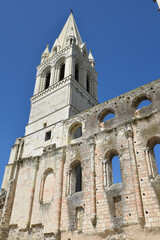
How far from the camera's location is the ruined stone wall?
11914mm

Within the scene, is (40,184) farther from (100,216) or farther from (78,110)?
(78,110)

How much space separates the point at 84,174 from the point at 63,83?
38.0 ft

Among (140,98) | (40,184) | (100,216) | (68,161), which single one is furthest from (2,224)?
(140,98)

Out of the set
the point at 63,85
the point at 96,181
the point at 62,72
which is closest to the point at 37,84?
the point at 62,72

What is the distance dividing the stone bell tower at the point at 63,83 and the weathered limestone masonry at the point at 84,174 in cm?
15

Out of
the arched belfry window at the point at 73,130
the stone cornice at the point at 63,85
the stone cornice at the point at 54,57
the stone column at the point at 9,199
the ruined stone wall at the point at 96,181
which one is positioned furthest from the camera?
the stone cornice at the point at 54,57

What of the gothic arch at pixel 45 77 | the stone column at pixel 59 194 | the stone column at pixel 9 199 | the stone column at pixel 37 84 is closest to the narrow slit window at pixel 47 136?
the stone column at pixel 9 199

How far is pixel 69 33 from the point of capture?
30328mm

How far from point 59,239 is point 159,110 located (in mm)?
9833

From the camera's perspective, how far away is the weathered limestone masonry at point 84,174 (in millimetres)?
12008

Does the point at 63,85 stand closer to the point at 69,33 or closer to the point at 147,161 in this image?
the point at 69,33

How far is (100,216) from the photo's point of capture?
502 inches

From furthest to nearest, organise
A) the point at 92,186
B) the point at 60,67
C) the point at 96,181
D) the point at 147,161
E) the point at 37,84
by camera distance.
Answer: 1. the point at 60,67
2. the point at 37,84
3. the point at 96,181
4. the point at 92,186
5. the point at 147,161

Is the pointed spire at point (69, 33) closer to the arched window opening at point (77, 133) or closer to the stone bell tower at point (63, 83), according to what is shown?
the stone bell tower at point (63, 83)
